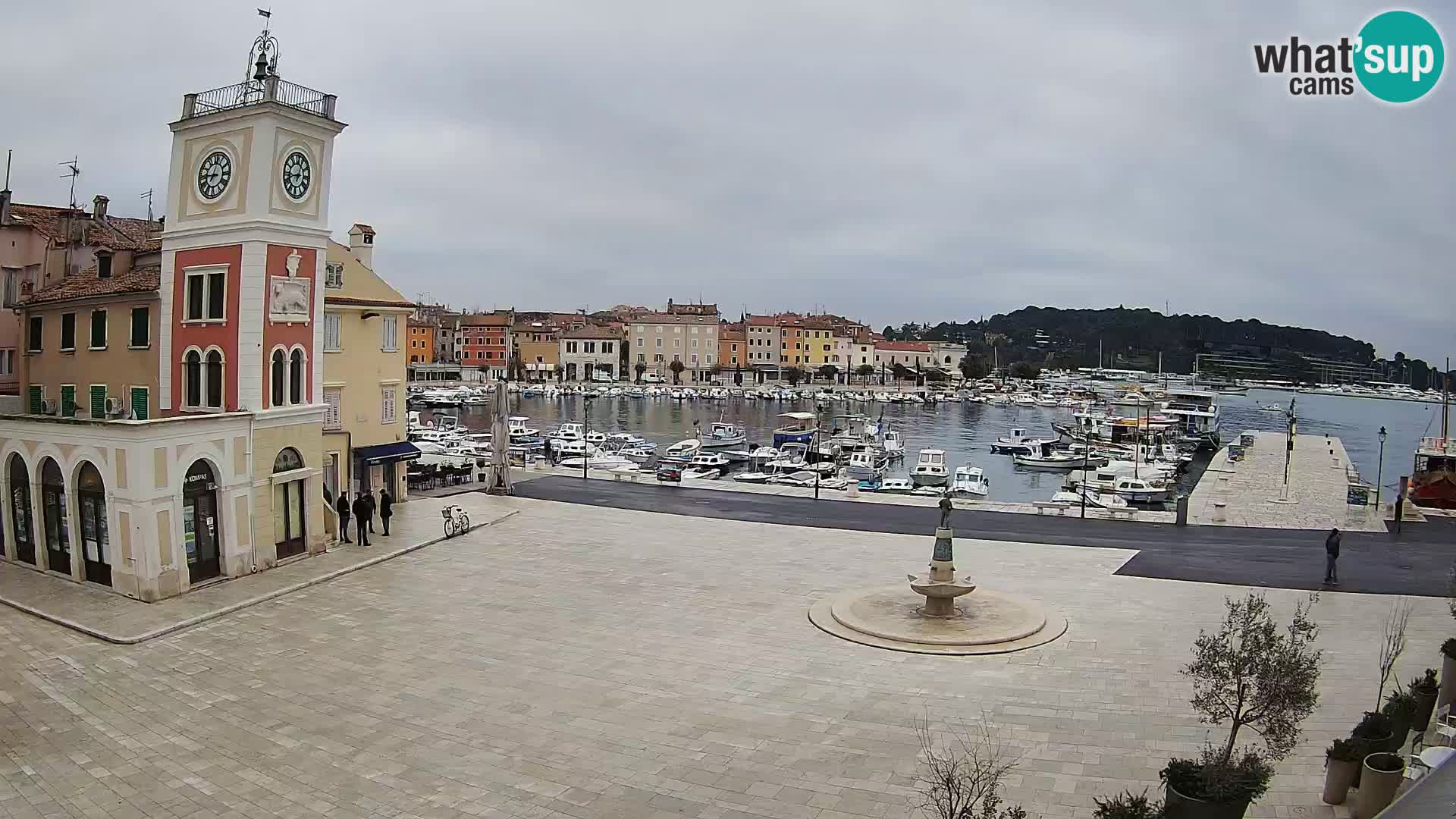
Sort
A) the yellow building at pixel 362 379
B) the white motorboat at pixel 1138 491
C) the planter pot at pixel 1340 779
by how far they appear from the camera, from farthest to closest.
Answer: the white motorboat at pixel 1138 491 < the yellow building at pixel 362 379 < the planter pot at pixel 1340 779

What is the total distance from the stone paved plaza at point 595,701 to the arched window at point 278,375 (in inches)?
159

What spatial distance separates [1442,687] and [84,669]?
1701cm

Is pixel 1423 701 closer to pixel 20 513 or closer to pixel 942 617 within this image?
pixel 942 617

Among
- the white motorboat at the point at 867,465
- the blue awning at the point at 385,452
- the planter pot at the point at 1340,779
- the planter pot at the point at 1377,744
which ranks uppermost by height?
the blue awning at the point at 385,452

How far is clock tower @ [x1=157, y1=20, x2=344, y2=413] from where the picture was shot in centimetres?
1836

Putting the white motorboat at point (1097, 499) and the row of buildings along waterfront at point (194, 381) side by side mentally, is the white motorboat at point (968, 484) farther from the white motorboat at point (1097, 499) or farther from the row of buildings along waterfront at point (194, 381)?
the row of buildings along waterfront at point (194, 381)

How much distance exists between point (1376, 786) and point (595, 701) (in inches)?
318

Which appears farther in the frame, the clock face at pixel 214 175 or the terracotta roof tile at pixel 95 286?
the terracotta roof tile at pixel 95 286

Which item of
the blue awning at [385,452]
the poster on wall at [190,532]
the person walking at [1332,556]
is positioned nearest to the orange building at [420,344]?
the blue awning at [385,452]

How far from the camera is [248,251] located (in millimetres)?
18359

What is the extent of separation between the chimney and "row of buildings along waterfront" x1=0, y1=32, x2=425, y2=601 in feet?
21.6

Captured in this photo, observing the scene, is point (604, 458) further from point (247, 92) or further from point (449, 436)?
point (247, 92)

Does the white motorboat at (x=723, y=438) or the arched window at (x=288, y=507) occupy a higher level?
the arched window at (x=288, y=507)

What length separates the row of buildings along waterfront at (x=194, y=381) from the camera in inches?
642
